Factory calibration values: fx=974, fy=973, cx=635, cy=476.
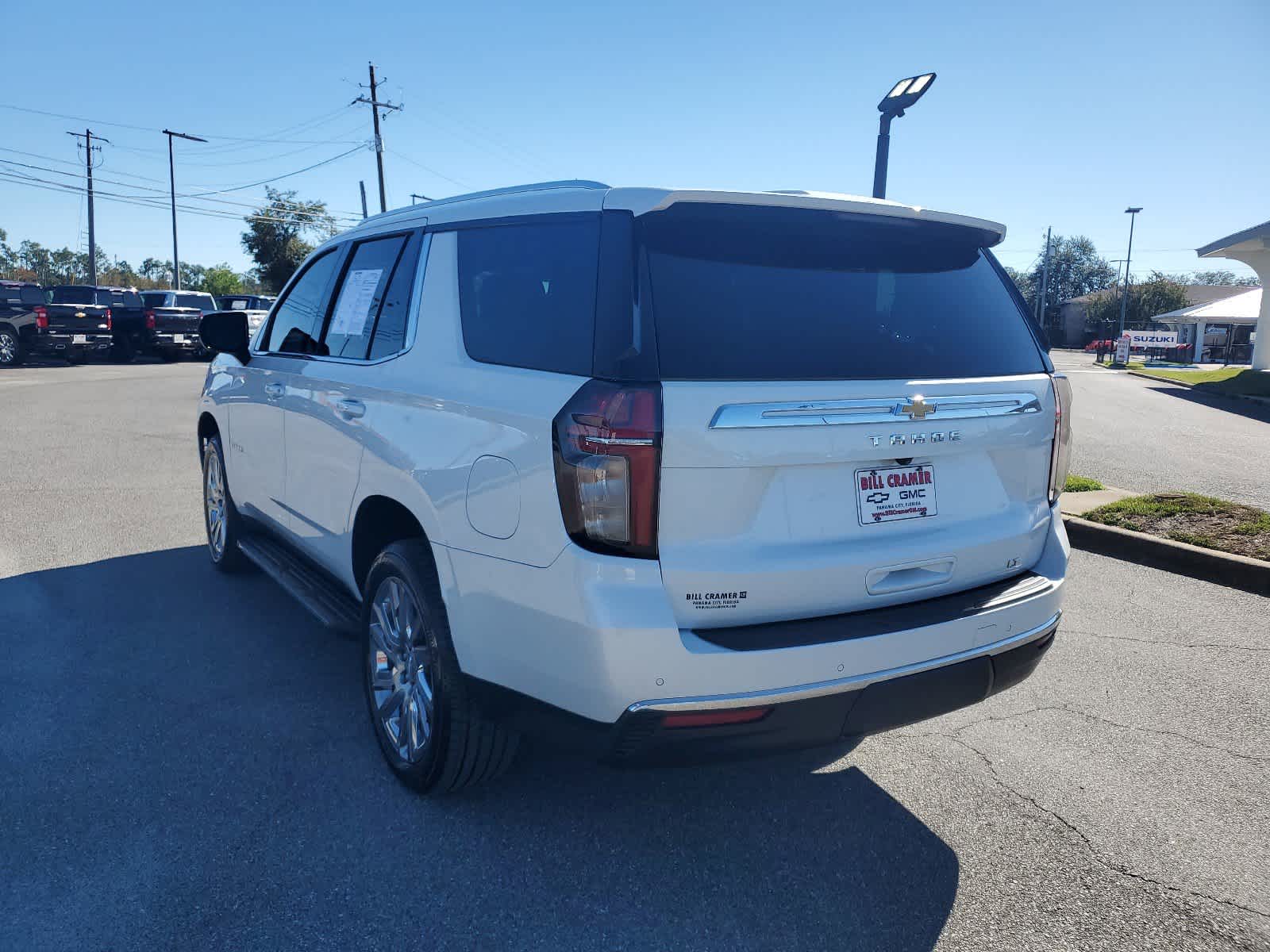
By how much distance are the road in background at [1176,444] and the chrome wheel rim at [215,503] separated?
7.75m

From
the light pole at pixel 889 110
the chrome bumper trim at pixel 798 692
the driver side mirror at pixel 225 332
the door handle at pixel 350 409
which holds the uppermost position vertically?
the light pole at pixel 889 110

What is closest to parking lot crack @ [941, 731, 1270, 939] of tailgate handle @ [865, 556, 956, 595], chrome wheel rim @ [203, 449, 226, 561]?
tailgate handle @ [865, 556, 956, 595]

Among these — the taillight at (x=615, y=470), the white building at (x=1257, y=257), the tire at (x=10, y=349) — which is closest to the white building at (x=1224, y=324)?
the white building at (x=1257, y=257)

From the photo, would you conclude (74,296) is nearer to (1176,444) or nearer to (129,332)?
(129,332)

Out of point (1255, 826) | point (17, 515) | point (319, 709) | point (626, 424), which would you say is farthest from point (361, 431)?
point (17, 515)

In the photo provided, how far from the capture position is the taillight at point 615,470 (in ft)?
8.10

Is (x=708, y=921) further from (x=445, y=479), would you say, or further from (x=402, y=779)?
(x=445, y=479)

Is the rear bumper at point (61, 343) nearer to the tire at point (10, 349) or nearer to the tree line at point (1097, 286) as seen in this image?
the tire at point (10, 349)

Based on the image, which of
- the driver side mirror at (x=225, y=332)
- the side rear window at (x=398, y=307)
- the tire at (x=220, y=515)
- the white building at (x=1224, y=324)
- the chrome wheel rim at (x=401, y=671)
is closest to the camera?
the chrome wheel rim at (x=401, y=671)

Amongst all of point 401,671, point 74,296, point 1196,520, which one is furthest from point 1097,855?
point 74,296

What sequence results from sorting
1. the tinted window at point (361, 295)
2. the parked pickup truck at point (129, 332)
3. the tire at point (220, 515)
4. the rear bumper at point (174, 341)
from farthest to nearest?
1. the parked pickup truck at point (129, 332)
2. the rear bumper at point (174, 341)
3. the tire at point (220, 515)
4. the tinted window at point (361, 295)

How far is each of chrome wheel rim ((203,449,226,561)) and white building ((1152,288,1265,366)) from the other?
4622 centimetres

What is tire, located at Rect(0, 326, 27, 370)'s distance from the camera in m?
25.4

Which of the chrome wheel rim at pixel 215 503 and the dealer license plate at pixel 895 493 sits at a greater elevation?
the dealer license plate at pixel 895 493
